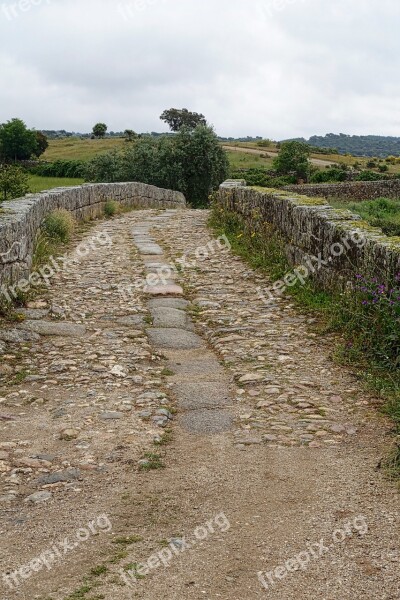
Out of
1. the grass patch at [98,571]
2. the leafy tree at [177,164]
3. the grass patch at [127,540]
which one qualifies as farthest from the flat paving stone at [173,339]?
the leafy tree at [177,164]

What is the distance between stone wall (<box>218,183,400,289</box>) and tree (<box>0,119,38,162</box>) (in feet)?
228

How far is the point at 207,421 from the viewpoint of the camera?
507 centimetres

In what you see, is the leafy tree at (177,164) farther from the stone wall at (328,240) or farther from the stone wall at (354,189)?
the stone wall at (328,240)

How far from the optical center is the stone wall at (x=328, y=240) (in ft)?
21.9

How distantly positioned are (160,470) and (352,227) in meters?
4.42

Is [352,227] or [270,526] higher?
[352,227]

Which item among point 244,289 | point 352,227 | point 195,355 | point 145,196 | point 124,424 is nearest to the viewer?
point 124,424

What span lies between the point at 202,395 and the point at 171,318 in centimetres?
237

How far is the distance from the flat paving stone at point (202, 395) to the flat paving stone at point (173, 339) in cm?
107

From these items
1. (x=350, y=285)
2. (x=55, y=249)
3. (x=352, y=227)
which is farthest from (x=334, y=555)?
(x=55, y=249)

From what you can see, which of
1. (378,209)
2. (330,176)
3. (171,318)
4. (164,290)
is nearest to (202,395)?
(171,318)

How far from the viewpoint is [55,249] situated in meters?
12.1

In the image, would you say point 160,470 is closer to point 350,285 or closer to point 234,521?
point 234,521

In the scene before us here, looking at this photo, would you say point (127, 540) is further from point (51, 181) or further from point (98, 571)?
point (51, 181)
